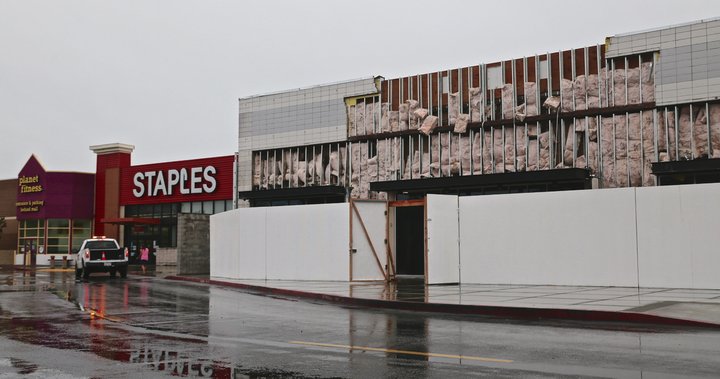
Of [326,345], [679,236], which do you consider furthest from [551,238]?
[326,345]

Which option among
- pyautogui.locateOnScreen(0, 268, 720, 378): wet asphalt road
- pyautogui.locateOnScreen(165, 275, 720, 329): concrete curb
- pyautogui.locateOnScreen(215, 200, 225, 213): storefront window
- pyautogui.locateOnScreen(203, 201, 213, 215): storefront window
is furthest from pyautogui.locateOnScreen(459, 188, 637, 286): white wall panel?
pyautogui.locateOnScreen(203, 201, 213, 215): storefront window

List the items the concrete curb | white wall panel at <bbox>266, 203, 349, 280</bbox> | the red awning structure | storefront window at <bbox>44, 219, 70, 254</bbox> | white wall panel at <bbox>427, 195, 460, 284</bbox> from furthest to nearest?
storefront window at <bbox>44, 219, 70, 254</bbox>, the red awning structure, white wall panel at <bbox>266, 203, 349, 280</bbox>, white wall panel at <bbox>427, 195, 460, 284</bbox>, the concrete curb

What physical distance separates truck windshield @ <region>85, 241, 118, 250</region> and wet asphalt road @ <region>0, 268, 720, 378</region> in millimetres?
16138

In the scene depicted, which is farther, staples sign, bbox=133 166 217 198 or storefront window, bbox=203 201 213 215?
storefront window, bbox=203 201 213 215

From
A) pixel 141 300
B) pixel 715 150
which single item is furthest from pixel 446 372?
pixel 715 150

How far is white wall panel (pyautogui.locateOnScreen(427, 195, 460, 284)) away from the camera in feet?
72.8

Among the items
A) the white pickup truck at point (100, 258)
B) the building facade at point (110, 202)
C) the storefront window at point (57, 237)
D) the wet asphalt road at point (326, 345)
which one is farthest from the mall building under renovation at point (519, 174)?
the storefront window at point (57, 237)

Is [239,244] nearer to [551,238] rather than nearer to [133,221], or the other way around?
[551,238]

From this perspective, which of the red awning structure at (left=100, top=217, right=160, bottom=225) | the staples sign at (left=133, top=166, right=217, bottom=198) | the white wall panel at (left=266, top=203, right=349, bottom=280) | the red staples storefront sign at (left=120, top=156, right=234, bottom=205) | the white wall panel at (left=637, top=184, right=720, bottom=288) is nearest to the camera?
the white wall panel at (left=637, top=184, right=720, bottom=288)

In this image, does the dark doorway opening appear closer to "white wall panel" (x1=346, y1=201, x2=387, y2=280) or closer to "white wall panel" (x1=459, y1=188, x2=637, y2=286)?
"white wall panel" (x1=346, y1=201, x2=387, y2=280)

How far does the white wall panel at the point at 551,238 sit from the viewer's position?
66.7ft

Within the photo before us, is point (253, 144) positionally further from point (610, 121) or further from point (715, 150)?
point (715, 150)

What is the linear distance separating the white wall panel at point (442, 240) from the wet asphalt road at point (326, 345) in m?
6.36

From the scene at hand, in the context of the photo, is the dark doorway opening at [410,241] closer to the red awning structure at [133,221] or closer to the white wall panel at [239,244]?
the white wall panel at [239,244]
